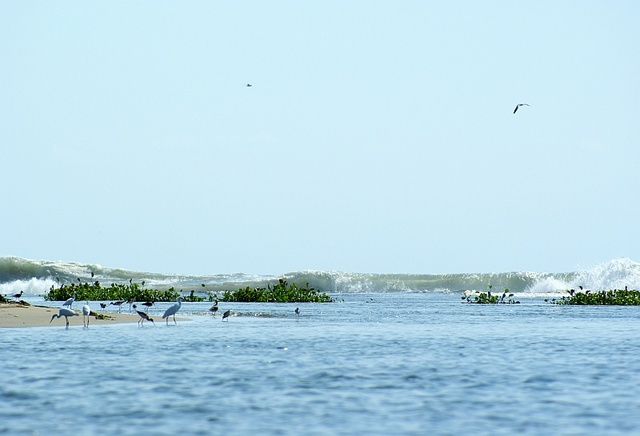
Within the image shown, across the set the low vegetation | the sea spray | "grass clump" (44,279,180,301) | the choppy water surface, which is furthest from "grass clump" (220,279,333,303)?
the sea spray

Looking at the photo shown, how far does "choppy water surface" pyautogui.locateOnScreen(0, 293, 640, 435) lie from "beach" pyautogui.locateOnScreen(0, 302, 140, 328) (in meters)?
1.71

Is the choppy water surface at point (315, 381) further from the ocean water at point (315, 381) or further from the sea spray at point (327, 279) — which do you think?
the sea spray at point (327, 279)

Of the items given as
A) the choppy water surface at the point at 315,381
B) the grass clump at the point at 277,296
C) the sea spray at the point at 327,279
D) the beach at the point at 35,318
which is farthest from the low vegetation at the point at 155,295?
the sea spray at the point at 327,279

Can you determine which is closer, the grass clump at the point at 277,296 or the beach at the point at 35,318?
the beach at the point at 35,318

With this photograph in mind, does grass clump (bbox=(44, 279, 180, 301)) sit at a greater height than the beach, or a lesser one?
greater

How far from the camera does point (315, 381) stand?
1909cm

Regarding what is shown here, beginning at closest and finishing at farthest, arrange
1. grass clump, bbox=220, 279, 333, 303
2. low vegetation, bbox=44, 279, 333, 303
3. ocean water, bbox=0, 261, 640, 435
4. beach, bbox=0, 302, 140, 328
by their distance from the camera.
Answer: ocean water, bbox=0, 261, 640, 435, beach, bbox=0, 302, 140, 328, low vegetation, bbox=44, 279, 333, 303, grass clump, bbox=220, 279, 333, 303

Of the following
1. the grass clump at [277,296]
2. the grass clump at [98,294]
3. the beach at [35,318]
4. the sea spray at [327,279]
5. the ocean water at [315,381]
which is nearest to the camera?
the ocean water at [315,381]

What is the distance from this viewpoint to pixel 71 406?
15852 mm

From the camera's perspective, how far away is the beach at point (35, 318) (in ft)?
108

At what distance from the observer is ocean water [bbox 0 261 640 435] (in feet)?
47.5

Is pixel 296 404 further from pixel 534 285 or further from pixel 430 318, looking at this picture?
pixel 534 285

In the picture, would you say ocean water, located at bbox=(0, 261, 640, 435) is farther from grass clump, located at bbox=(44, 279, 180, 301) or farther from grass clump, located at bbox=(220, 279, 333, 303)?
grass clump, located at bbox=(220, 279, 333, 303)

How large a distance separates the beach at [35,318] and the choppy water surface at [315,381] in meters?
1.71
